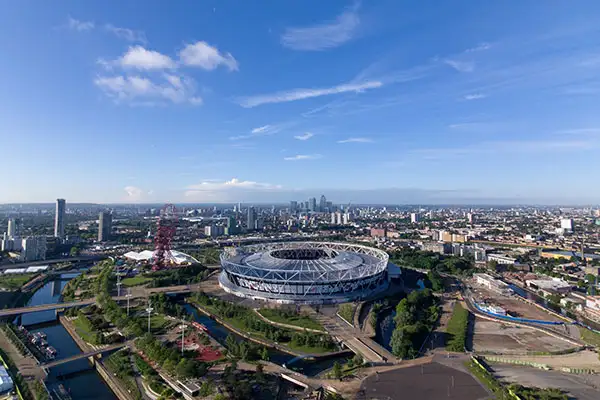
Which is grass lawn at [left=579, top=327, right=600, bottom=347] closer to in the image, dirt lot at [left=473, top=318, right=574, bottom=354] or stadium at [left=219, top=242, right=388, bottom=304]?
dirt lot at [left=473, top=318, right=574, bottom=354]

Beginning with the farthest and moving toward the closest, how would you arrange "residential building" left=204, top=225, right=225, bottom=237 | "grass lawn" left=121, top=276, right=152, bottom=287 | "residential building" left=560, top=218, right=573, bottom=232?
"residential building" left=204, top=225, right=225, bottom=237 < "residential building" left=560, top=218, right=573, bottom=232 < "grass lawn" left=121, top=276, right=152, bottom=287

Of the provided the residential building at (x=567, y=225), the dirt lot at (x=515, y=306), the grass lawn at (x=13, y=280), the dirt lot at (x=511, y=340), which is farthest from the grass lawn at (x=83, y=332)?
the residential building at (x=567, y=225)

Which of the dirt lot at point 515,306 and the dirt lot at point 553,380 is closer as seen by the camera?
the dirt lot at point 553,380

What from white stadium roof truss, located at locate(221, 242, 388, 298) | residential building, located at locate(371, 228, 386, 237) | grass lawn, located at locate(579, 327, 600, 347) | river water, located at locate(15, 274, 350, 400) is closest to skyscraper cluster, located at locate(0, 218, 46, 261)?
river water, located at locate(15, 274, 350, 400)

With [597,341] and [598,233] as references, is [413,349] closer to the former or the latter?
[597,341]

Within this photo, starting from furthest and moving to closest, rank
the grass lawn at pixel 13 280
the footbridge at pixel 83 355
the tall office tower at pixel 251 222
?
the tall office tower at pixel 251 222 → the grass lawn at pixel 13 280 → the footbridge at pixel 83 355

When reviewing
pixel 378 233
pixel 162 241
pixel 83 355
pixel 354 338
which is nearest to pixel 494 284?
pixel 354 338

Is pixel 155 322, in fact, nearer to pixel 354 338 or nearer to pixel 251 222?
pixel 354 338

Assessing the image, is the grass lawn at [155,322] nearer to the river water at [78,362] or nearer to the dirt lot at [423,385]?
the river water at [78,362]
